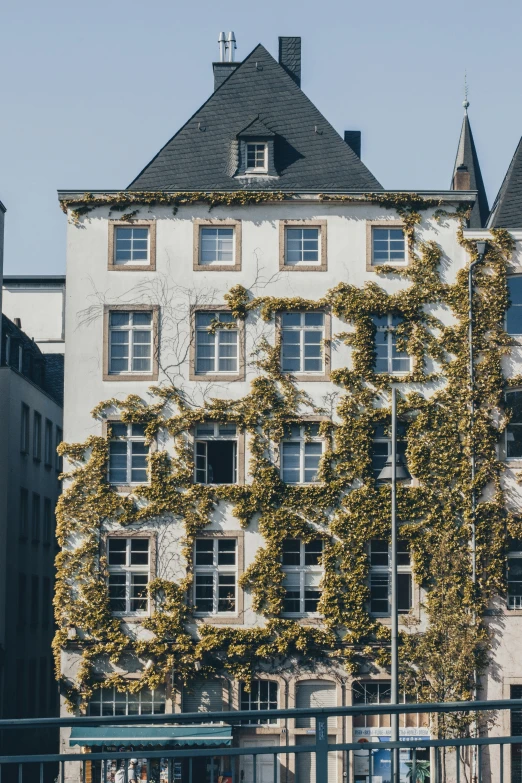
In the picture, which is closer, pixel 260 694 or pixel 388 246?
pixel 260 694

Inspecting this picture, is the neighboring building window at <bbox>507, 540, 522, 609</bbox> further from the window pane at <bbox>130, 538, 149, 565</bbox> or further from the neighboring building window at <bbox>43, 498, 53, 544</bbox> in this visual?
the neighboring building window at <bbox>43, 498, 53, 544</bbox>

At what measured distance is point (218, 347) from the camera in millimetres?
41281

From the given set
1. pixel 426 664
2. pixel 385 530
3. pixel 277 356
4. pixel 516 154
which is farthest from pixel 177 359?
pixel 516 154

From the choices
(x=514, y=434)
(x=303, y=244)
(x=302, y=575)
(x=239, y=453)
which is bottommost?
(x=302, y=575)

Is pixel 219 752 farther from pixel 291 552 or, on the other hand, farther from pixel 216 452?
pixel 216 452

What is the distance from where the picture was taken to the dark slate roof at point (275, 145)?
43.2 meters

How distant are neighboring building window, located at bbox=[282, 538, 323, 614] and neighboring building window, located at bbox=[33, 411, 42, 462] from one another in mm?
15616

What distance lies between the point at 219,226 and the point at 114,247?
3399mm

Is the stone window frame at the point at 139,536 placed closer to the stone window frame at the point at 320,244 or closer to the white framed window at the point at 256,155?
the stone window frame at the point at 320,244

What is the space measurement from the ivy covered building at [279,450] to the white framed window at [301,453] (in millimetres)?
69

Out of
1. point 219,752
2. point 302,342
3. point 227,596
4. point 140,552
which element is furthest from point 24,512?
point 219,752

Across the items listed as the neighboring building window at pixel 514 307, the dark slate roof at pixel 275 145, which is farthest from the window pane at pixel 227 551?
the dark slate roof at pixel 275 145

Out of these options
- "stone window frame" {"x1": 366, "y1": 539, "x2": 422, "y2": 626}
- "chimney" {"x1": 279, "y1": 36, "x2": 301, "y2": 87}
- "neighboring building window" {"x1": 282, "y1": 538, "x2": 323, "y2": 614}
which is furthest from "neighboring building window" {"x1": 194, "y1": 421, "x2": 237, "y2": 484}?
"chimney" {"x1": 279, "y1": 36, "x2": 301, "y2": 87}

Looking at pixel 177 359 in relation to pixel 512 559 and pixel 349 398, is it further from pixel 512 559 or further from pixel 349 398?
pixel 512 559
